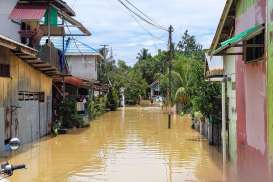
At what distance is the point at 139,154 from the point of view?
61.8 feet

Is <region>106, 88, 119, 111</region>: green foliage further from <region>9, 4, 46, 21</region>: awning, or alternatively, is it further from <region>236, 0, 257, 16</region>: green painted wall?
<region>236, 0, 257, 16</region>: green painted wall

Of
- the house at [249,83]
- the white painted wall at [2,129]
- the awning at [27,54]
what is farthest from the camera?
the white painted wall at [2,129]

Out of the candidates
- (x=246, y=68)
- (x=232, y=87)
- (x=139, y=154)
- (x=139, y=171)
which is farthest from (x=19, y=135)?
(x=246, y=68)

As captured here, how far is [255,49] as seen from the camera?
11836 millimetres

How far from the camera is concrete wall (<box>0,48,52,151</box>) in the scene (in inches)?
754

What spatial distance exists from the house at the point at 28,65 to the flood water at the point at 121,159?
→ 43.7 inches

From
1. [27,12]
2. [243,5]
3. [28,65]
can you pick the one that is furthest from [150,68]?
[243,5]

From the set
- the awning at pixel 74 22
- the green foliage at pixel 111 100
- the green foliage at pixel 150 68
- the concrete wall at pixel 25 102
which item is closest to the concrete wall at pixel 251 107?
the concrete wall at pixel 25 102

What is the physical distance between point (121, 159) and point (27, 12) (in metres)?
11.1

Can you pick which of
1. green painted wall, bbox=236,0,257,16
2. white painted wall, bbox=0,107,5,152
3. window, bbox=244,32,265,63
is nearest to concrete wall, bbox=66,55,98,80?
white painted wall, bbox=0,107,5,152

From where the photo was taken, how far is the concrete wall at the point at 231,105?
1525 cm

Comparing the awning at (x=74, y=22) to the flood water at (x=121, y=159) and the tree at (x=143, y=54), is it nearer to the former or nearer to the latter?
the flood water at (x=121, y=159)

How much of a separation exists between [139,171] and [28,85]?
9.66 metres

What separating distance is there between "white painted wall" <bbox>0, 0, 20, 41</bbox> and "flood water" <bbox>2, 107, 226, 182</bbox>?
5.54 metres
